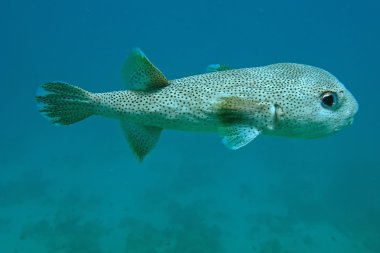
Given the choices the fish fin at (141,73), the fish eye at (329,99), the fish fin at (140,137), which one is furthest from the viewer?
the fish fin at (140,137)

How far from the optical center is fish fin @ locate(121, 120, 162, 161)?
380 centimetres

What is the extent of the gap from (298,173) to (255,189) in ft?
17.5

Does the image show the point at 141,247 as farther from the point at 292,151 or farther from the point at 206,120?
the point at 292,151

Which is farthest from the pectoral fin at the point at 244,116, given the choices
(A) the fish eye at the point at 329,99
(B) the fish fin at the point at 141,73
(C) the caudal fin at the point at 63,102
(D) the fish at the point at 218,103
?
(C) the caudal fin at the point at 63,102

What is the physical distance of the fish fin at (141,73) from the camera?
3.66 meters

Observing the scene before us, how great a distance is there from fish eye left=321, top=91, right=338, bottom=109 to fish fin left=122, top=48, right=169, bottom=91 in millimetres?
1592

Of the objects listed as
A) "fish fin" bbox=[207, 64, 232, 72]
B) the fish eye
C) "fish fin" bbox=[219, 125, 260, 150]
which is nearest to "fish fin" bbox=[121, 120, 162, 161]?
"fish fin" bbox=[219, 125, 260, 150]

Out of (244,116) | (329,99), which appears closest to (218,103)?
(244,116)

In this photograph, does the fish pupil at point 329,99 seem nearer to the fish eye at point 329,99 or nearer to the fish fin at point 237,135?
the fish eye at point 329,99

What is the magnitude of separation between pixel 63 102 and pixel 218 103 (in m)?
1.58

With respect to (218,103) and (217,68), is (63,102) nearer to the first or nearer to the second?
(218,103)

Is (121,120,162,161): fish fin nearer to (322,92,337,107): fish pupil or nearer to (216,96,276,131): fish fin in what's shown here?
(216,96,276,131): fish fin

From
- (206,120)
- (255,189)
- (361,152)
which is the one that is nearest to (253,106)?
(206,120)

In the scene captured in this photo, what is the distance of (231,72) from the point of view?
150 inches
